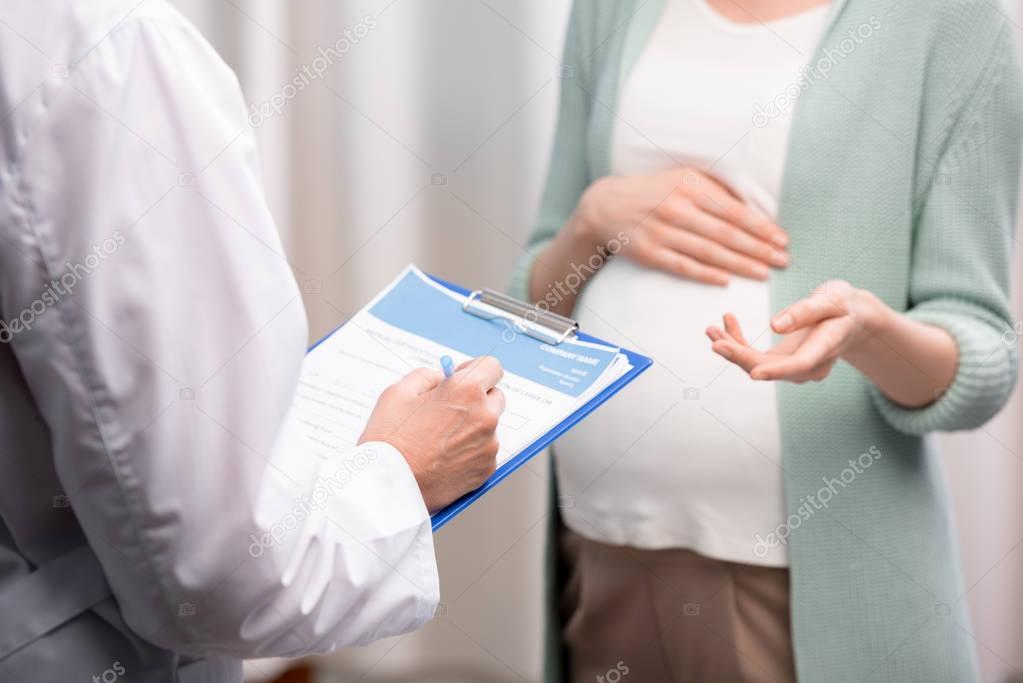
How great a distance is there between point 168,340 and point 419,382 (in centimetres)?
28

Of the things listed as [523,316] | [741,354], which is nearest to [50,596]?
[523,316]

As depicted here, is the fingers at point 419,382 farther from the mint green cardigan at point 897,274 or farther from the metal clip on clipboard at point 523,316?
the mint green cardigan at point 897,274

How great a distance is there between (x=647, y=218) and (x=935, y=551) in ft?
1.40

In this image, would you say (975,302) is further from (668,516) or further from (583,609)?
(583,609)

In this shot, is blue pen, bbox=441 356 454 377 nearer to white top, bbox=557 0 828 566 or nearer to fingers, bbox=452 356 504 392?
fingers, bbox=452 356 504 392

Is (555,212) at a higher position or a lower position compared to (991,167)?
lower

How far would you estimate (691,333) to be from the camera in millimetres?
1003

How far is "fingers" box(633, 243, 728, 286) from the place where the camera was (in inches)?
39.4

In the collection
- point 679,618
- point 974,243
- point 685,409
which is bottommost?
point 679,618

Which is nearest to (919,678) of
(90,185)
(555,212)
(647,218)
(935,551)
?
(935,551)

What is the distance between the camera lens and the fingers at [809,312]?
32.8 inches

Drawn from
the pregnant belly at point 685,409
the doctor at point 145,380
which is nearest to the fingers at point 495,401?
the doctor at point 145,380

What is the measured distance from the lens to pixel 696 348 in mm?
992

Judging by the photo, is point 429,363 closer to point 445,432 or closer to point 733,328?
point 445,432
